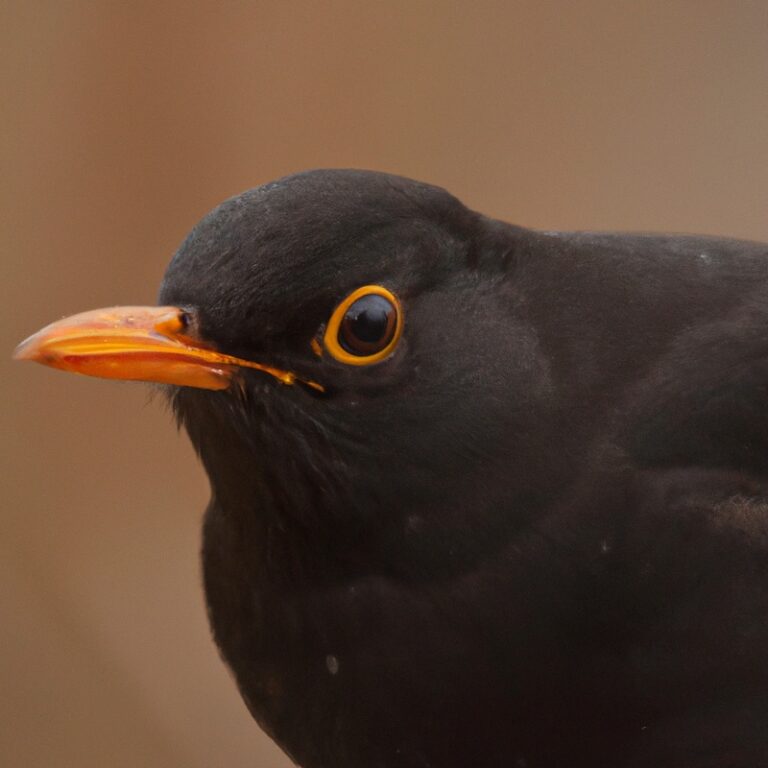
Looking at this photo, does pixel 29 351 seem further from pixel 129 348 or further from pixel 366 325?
pixel 366 325

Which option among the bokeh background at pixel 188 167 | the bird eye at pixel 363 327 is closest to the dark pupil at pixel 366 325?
the bird eye at pixel 363 327

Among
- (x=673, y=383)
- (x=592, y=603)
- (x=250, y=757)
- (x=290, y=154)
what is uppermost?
(x=290, y=154)

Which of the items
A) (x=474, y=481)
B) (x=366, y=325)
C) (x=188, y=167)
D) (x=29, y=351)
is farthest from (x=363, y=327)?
(x=188, y=167)

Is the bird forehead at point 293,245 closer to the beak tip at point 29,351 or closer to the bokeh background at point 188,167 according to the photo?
the beak tip at point 29,351

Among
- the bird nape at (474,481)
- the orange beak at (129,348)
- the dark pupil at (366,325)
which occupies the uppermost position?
the orange beak at (129,348)

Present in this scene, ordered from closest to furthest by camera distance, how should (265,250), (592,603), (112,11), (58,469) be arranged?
(265,250), (592,603), (112,11), (58,469)

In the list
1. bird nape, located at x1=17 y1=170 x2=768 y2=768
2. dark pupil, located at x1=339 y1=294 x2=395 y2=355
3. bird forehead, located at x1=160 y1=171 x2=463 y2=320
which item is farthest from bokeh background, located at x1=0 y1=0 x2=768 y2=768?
dark pupil, located at x1=339 y1=294 x2=395 y2=355

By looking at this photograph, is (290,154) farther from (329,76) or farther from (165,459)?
(165,459)

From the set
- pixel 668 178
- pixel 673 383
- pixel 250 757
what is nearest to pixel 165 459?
pixel 250 757
